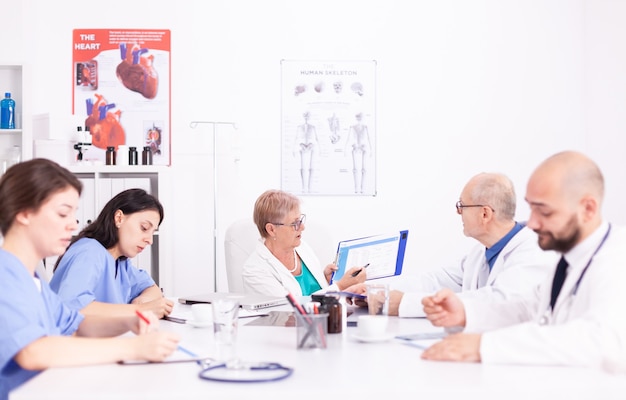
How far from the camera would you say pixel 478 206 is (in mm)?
2852

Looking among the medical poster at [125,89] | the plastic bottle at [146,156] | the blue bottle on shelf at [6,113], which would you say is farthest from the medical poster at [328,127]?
the blue bottle on shelf at [6,113]

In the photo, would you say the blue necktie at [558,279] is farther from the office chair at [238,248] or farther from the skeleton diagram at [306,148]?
the skeleton diagram at [306,148]

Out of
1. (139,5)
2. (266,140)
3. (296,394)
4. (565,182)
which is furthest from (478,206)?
(139,5)

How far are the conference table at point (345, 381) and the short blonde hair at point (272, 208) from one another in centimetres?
163

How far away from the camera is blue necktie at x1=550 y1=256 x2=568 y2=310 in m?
1.89

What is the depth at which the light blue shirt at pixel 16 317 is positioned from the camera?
1.66m

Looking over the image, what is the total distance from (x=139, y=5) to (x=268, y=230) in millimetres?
2208

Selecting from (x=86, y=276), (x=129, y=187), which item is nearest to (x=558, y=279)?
(x=86, y=276)

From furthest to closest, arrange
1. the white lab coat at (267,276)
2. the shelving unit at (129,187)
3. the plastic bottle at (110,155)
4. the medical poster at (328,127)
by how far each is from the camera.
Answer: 1. the medical poster at (328,127)
2. the plastic bottle at (110,155)
3. the shelving unit at (129,187)
4. the white lab coat at (267,276)

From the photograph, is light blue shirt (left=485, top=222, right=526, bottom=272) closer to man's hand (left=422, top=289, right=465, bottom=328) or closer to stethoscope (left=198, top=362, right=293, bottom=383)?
man's hand (left=422, top=289, right=465, bottom=328)

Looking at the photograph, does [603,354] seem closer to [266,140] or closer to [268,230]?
[268,230]

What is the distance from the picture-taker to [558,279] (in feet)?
6.23

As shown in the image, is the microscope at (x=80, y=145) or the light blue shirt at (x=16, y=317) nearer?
the light blue shirt at (x=16, y=317)

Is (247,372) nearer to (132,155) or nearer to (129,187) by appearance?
(129,187)
